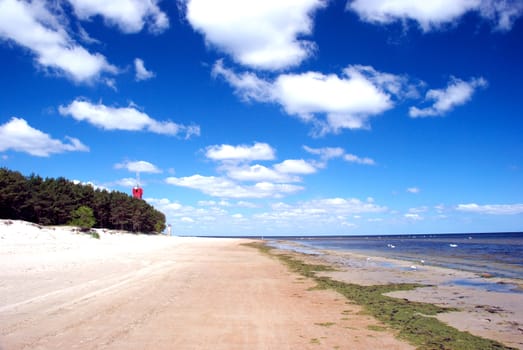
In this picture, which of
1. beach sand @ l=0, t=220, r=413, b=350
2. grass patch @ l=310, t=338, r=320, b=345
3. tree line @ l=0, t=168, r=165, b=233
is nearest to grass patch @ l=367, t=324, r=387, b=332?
beach sand @ l=0, t=220, r=413, b=350

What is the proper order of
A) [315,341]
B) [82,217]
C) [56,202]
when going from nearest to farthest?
[315,341]
[56,202]
[82,217]

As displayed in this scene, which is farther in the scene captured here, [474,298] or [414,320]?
[474,298]

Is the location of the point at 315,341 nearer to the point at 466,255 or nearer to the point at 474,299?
the point at 474,299

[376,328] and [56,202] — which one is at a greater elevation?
[56,202]

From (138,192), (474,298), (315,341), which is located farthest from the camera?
(138,192)

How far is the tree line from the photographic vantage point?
57.8 meters

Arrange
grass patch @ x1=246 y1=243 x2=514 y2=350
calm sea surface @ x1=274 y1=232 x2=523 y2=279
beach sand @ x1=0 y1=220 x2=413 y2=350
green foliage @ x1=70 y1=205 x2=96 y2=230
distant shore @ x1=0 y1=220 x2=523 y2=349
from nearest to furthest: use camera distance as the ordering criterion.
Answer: beach sand @ x1=0 y1=220 x2=413 y2=350
distant shore @ x1=0 y1=220 x2=523 y2=349
grass patch @ x1=246 y1=243 x2=514 y2=350
calm sea surface @ x1=274 y1=232 x2=523 y2=279
green foliage @ x1=70 y1=205 x2=96 y2=230

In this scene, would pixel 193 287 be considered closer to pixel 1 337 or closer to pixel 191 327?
pixel 191 327

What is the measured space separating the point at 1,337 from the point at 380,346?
8.00m

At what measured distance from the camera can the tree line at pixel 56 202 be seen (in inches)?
2277

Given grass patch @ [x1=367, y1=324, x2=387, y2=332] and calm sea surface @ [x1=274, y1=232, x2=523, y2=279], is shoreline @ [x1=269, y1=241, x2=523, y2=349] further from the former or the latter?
calm sea surface @ [x1=274, y1=232, x2=523, y2=279]

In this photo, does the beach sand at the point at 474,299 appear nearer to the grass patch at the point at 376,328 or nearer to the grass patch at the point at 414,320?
the grass patch at the point at 414,320

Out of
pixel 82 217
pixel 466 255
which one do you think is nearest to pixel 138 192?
pixel 82 217

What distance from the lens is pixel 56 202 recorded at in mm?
69062
